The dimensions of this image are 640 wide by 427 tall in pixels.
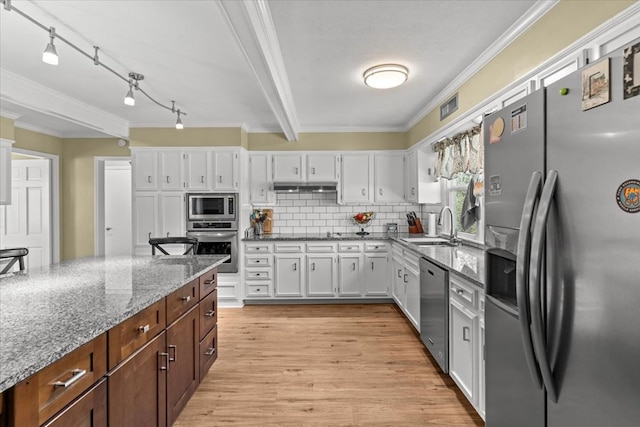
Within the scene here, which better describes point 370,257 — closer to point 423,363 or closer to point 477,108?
point 423,363

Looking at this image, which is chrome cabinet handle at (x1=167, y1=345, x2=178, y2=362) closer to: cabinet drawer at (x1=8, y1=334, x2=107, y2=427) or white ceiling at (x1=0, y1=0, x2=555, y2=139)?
cabinet drawer at (x1=8, y1=334, x2=107, y2=427)

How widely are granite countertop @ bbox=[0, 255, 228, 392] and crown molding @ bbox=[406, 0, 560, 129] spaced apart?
2637 mm

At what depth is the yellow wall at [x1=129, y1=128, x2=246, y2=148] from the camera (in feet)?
15.1

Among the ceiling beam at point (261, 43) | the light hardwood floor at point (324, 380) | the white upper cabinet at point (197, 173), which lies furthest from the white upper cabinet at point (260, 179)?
the light hardwood floor at point (324, 380)

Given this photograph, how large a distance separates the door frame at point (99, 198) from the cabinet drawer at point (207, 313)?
374 cm

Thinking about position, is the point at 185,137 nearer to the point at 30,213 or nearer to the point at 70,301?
the point at 30,213

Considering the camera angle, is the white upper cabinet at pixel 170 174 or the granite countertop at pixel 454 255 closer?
the granite countertop at pixel 454 255

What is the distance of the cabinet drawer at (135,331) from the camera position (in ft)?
4.36

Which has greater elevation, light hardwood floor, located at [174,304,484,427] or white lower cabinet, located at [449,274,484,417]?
white lower cabinet, located at [449,274,484,417]

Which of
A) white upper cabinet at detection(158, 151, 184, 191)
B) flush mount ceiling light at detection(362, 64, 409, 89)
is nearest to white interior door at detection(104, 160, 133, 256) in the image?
→ white upper cabinet at detection(158, 151, 184, 191)

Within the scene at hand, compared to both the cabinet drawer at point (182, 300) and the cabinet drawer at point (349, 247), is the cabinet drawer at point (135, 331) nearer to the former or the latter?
the cabinet drawer at point (182, 300)

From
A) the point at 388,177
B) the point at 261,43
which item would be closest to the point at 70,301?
the point at 261,43

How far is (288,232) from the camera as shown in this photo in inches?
200

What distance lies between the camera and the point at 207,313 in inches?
98.1
